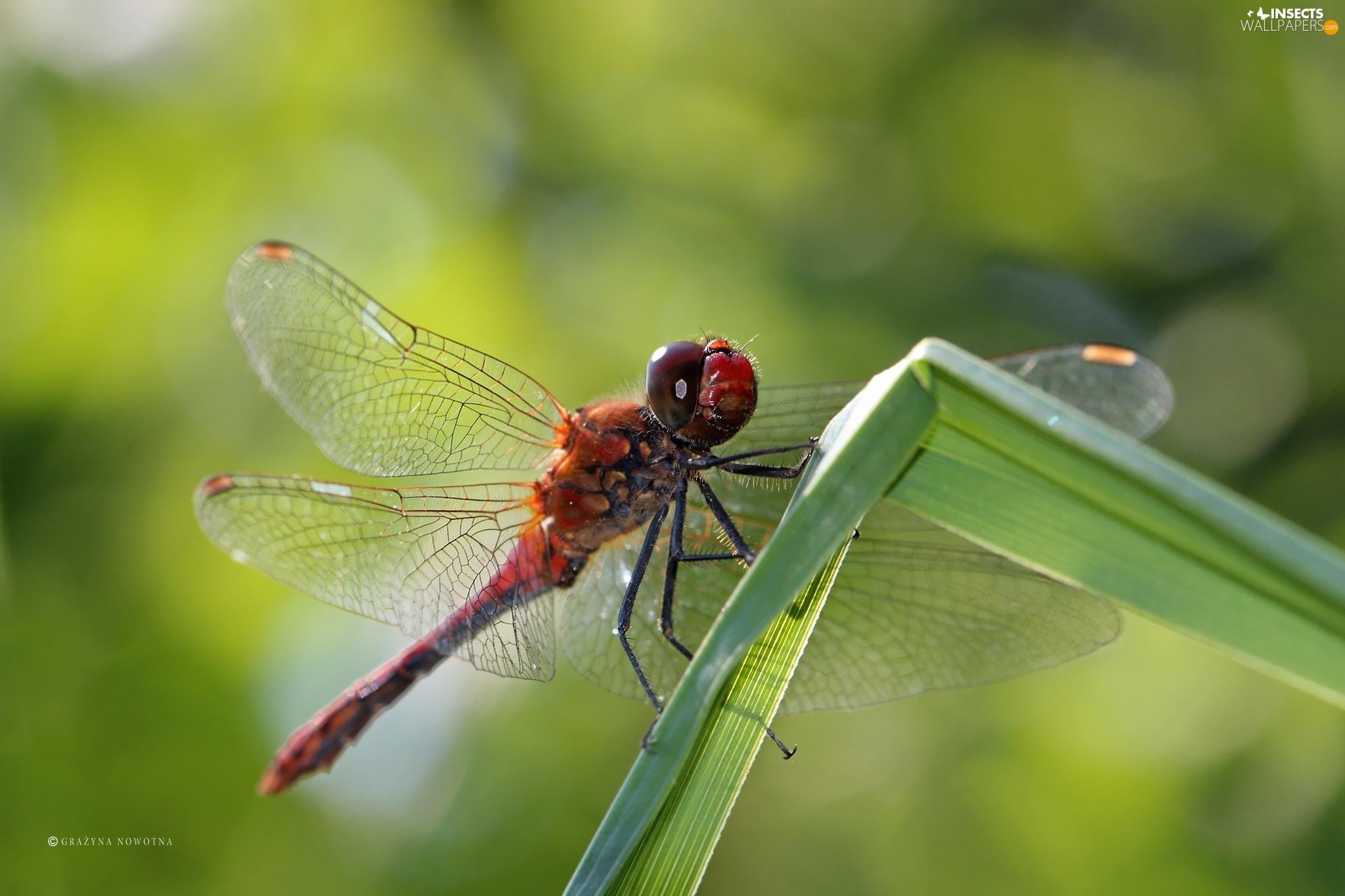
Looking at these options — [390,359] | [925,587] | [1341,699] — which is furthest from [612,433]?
[1341,699]

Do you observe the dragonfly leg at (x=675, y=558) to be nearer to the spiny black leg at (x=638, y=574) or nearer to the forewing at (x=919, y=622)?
the spiny black leg at (x=638, y=574)

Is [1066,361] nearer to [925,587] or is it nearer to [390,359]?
[925,587]

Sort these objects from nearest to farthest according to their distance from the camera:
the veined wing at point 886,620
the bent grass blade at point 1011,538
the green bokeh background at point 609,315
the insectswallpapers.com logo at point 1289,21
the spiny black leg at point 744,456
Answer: the bent grass blade at point 1011,538 < the spiny black leg at point 744,456 < the veined wing at point 886,620 < the green bokeh background at point 609,315 < the insectswallpapers.com logo at point 1289,21

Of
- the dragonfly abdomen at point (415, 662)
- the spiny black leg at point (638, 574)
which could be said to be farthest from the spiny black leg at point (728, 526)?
the dragonfly abdomen at point (415, 662)

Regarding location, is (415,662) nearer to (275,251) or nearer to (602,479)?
(602,479)

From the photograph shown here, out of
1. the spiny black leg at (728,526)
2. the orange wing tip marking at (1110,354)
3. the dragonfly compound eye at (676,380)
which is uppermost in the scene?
the orange wing tip marking at (1110,354)

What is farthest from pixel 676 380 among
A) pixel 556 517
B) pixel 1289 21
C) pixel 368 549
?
pixel 1289 21

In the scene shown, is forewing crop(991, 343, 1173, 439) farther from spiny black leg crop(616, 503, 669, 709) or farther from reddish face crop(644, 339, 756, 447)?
spiny black leg crop(616, 503, 669, 709)
